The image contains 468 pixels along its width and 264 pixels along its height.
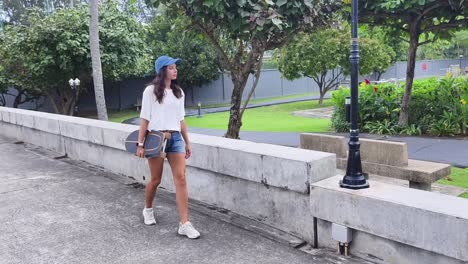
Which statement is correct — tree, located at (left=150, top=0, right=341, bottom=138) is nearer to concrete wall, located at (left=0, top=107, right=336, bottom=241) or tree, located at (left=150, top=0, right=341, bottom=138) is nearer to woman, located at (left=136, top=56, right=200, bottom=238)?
concrete wall, located at (left=0, top=107, right=336, bottom=241)

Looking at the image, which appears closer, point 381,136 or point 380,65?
point 381,136

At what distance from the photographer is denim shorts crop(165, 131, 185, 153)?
4.67m

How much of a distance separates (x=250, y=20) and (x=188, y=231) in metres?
3.17

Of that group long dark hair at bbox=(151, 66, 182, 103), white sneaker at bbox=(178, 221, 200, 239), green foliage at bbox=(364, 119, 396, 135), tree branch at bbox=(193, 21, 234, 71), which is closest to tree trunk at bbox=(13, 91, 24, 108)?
green foliage at bbox=(364, 119, 396, 135)

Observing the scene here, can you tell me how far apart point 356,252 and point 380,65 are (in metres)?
20.9

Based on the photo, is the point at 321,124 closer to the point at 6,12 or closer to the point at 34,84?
the point at 34,84

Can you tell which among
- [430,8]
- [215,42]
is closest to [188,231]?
[215,42]

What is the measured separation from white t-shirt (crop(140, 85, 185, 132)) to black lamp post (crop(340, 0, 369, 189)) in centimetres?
172

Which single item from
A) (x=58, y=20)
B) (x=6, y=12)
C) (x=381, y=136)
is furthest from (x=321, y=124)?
(x=6, y=12)

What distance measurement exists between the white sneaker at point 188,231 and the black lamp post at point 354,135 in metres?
1.55

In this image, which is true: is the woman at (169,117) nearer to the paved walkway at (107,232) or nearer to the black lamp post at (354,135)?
the paved walkway at (107,232)

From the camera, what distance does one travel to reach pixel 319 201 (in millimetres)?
4160

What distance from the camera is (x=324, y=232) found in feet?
13.9

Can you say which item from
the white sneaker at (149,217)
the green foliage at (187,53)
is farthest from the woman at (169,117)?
the green foliage at (187,53)
